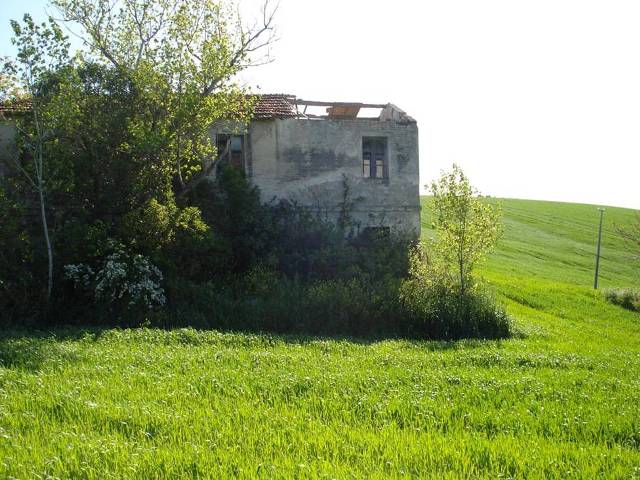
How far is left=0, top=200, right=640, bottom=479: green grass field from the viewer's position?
17.0 ft

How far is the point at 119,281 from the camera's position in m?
14.6

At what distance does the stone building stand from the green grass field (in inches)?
367

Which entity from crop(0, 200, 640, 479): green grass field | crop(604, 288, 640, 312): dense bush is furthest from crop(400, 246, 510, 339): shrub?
crop(604, 288, 640, 312): dense bush

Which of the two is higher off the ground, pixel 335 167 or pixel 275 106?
pixel 275 106

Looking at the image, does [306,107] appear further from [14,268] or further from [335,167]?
[14,268]

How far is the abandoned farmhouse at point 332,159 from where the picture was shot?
21.1m

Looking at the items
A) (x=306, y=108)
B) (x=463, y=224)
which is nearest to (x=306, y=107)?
(x=306, y=108)

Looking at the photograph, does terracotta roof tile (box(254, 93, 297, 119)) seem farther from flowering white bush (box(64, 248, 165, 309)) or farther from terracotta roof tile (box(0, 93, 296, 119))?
flowering white bush (box(64, 248, 165, 309))

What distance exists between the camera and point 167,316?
14680 millimetres

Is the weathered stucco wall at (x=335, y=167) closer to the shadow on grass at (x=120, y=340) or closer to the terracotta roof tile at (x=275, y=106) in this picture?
the terracotta roof tile at (x=275, y=106)

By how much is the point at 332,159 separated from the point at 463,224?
6106mm

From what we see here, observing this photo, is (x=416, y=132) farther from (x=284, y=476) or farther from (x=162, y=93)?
(x=284, y=476)

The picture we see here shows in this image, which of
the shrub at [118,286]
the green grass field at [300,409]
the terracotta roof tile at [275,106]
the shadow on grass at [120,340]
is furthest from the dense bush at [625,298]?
the shrub at [118,286]

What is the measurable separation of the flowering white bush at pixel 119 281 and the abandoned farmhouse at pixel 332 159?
6.84m
